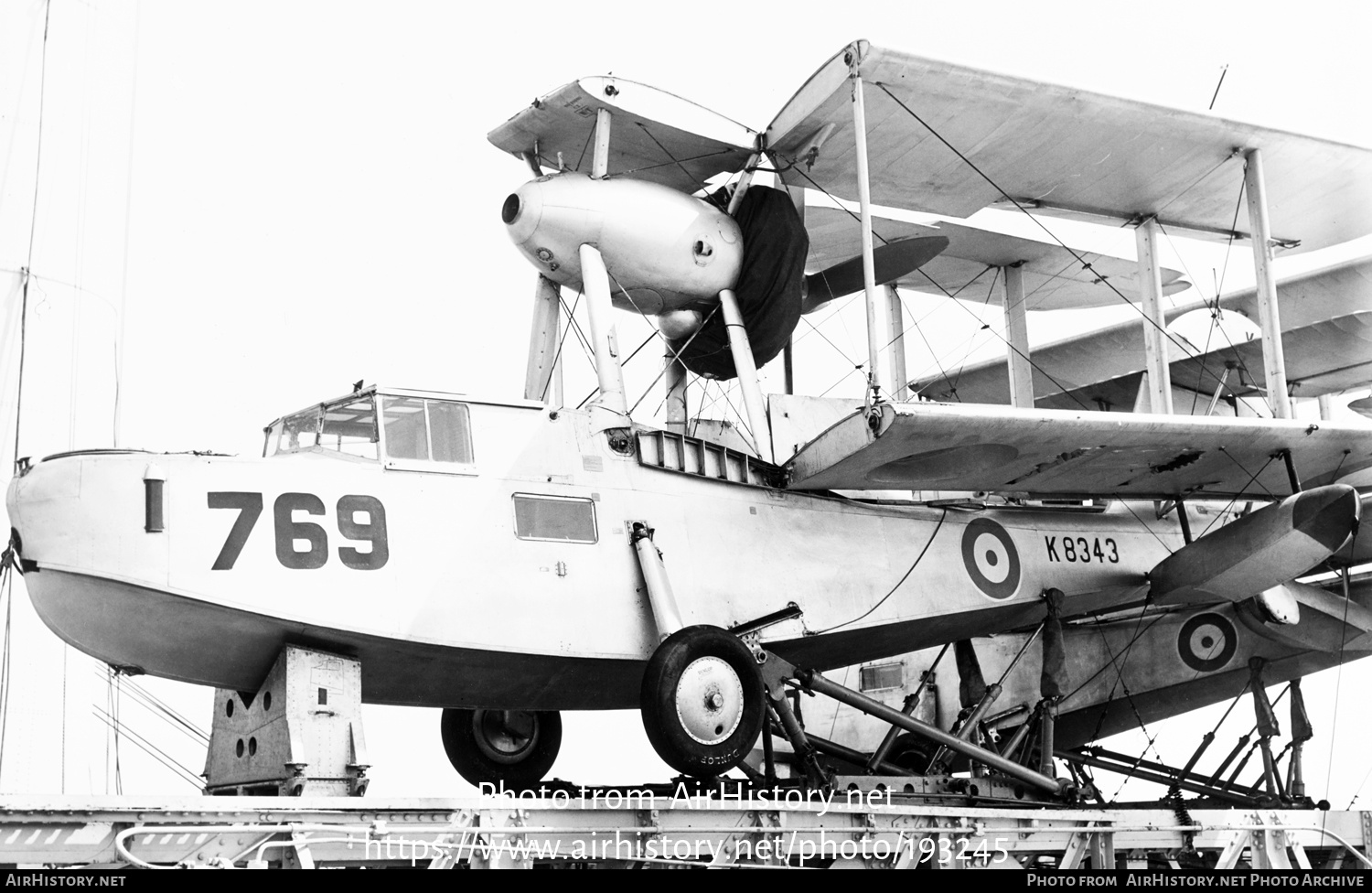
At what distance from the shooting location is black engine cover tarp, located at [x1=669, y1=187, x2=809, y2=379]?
14.0 meters

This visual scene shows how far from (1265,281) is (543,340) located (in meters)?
7.38

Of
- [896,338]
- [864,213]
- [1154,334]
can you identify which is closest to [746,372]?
[864,213]

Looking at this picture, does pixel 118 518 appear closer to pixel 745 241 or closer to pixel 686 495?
pixel 686 495

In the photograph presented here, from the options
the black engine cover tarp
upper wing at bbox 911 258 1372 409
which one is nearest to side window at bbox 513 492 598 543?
the black engine cover tarp

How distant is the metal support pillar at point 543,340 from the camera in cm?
1432

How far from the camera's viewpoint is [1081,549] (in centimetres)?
1514

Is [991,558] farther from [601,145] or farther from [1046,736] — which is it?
[601,145]

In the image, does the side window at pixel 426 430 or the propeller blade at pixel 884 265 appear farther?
the propeller blade at pixel 884 265

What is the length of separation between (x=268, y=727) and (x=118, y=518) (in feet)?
6.07

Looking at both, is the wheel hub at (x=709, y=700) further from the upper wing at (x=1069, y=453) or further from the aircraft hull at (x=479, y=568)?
the upper wing at (x=1069, y=453)

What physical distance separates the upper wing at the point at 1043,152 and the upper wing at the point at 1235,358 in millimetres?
1766

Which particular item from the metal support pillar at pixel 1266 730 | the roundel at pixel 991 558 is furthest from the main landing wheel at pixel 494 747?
the metal support pillar at pixel 1266 730

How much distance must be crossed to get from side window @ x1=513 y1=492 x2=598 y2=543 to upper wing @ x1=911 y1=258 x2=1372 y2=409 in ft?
21.9

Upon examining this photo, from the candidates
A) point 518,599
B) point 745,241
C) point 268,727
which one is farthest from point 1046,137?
point 268,727
